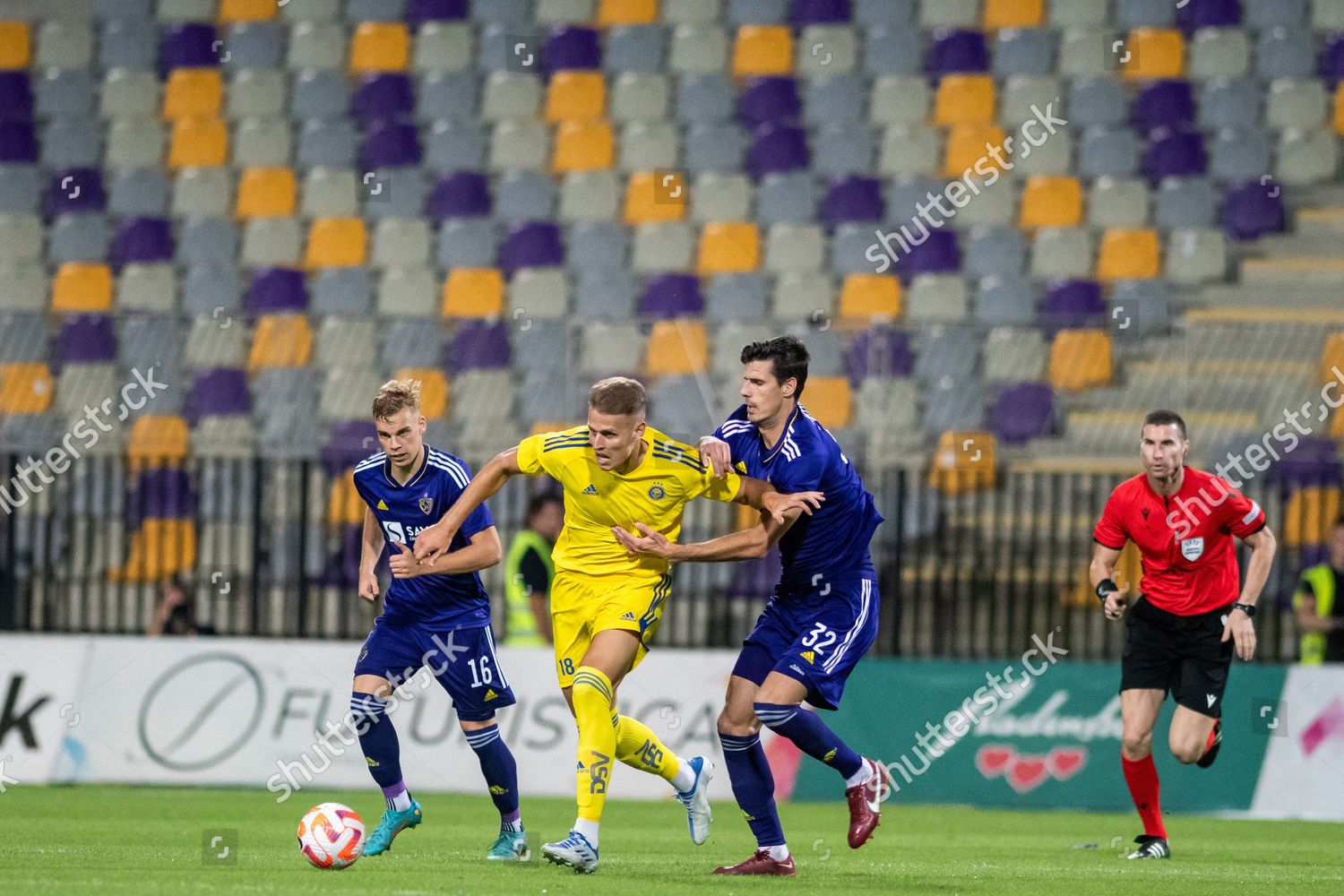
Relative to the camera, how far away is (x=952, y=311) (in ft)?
60.8

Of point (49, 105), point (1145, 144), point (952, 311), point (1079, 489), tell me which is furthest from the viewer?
point (49, 105)

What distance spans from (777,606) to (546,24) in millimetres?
13769

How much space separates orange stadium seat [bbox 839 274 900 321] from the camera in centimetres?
1869

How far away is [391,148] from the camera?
810 inches

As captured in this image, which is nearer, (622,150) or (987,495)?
(987,495)

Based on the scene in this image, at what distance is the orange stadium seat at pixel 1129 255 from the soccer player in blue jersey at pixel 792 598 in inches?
417

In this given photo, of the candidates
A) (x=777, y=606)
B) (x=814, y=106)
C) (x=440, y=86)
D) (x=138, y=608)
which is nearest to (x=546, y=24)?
(x=440, y=86)

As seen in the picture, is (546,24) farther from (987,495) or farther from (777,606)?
(777,606)

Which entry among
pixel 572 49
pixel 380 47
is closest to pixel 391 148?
pixel 380 47

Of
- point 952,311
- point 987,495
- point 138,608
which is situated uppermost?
point 952,311

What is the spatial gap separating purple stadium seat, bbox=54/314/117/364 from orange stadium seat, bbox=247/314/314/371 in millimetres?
1101

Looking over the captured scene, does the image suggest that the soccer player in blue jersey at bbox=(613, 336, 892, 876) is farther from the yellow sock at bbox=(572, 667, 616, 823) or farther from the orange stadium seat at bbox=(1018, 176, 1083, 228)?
the orange stadium seat at bbox=(1018, 176, 1083, 228)

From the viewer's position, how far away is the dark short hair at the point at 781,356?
838 centimetres

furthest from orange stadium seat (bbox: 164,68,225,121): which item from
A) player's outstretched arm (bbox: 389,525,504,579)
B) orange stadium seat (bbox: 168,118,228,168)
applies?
player's outstretched arm (bbox: 389,525,504,579)
